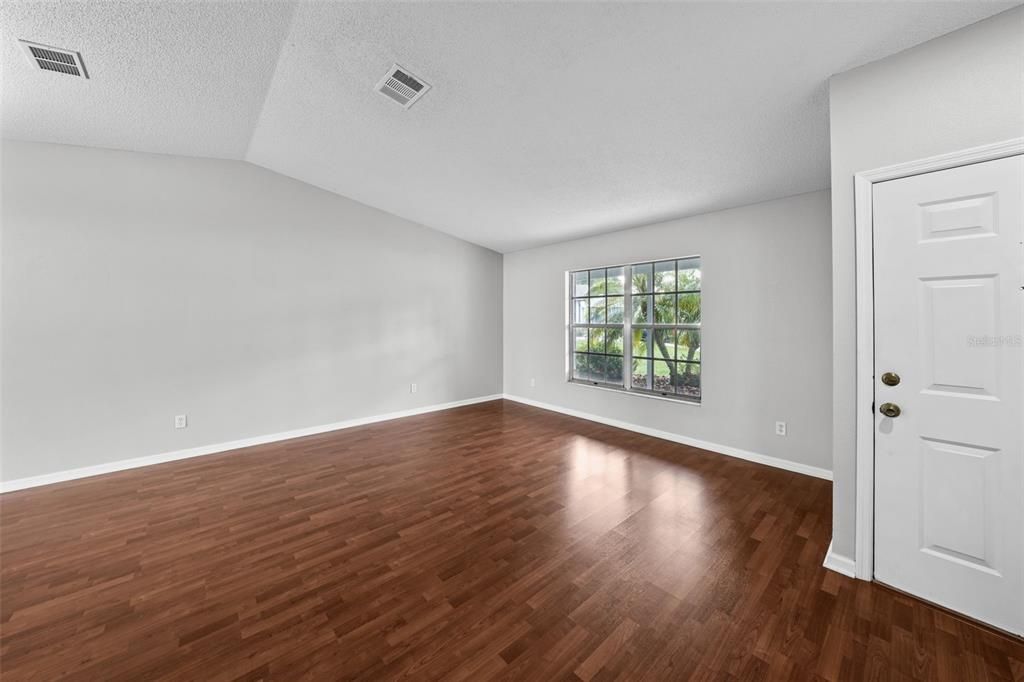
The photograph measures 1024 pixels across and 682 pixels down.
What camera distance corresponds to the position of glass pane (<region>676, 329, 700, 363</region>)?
12.9 feet

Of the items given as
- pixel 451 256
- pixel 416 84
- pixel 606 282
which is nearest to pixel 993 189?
pixel 416 84

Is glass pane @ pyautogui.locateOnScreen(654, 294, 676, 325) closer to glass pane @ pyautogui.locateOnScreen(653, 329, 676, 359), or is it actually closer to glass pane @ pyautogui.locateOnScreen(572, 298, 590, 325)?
glass pane @ pyautogui.locateOnScreen(653, 329, 676, 359)

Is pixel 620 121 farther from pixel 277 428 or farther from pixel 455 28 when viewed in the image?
pixel 277 428

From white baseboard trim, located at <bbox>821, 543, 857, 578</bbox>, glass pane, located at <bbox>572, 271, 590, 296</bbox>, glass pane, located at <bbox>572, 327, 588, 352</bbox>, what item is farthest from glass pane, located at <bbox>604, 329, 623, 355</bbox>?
white baseboard trim, located at <bbox>821, 543, 857, 578</bbox>

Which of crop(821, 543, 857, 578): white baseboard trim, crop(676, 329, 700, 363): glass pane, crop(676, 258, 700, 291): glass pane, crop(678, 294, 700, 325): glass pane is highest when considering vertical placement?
crop(676, 258, 700, 291): glass pane

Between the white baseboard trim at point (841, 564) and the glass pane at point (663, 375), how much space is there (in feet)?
7.56

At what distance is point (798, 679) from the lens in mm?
1328

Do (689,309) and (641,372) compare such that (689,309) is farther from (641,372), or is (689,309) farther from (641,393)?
(641,393)

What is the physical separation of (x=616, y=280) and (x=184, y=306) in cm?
489

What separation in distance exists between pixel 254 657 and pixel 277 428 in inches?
126

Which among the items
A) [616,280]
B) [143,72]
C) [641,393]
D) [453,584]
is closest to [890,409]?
[453,584]

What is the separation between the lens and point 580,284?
5312 millimetres

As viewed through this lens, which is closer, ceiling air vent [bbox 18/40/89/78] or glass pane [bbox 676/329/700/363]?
ceiling air vent [bbox 18/40/89/78]

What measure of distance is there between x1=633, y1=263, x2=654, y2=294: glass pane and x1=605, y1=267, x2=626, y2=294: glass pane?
6.3 inches
